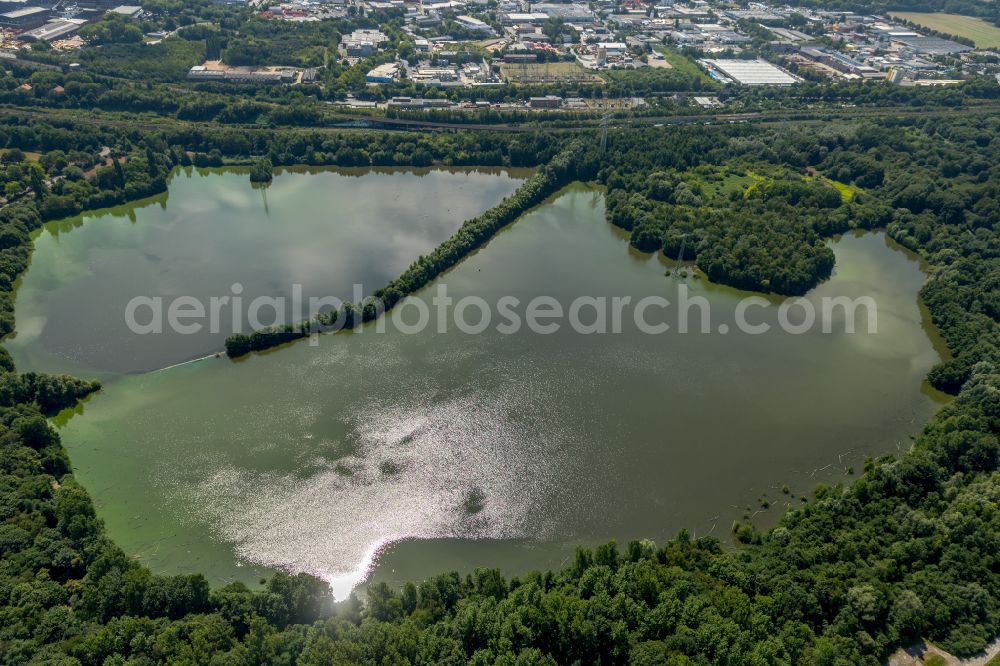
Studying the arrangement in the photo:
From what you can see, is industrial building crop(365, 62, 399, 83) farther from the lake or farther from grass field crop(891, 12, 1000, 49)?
grass field crop(891, 12, 1000, 49)

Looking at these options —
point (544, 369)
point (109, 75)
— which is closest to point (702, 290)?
point (544, 369)

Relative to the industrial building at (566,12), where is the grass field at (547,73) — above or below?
below

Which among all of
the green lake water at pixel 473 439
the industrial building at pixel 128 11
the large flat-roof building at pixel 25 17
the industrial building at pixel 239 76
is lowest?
the green lake water at pixel 473 439

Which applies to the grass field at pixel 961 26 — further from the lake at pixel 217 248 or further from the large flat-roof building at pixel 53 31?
the large flat-roof building at pixel 53 31

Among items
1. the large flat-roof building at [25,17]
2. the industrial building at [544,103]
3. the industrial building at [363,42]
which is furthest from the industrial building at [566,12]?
A: the large flat-roof building at [25,17]

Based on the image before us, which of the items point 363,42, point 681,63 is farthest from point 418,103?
point 681,63

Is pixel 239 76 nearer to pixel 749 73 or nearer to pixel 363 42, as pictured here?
pixel 363 42
